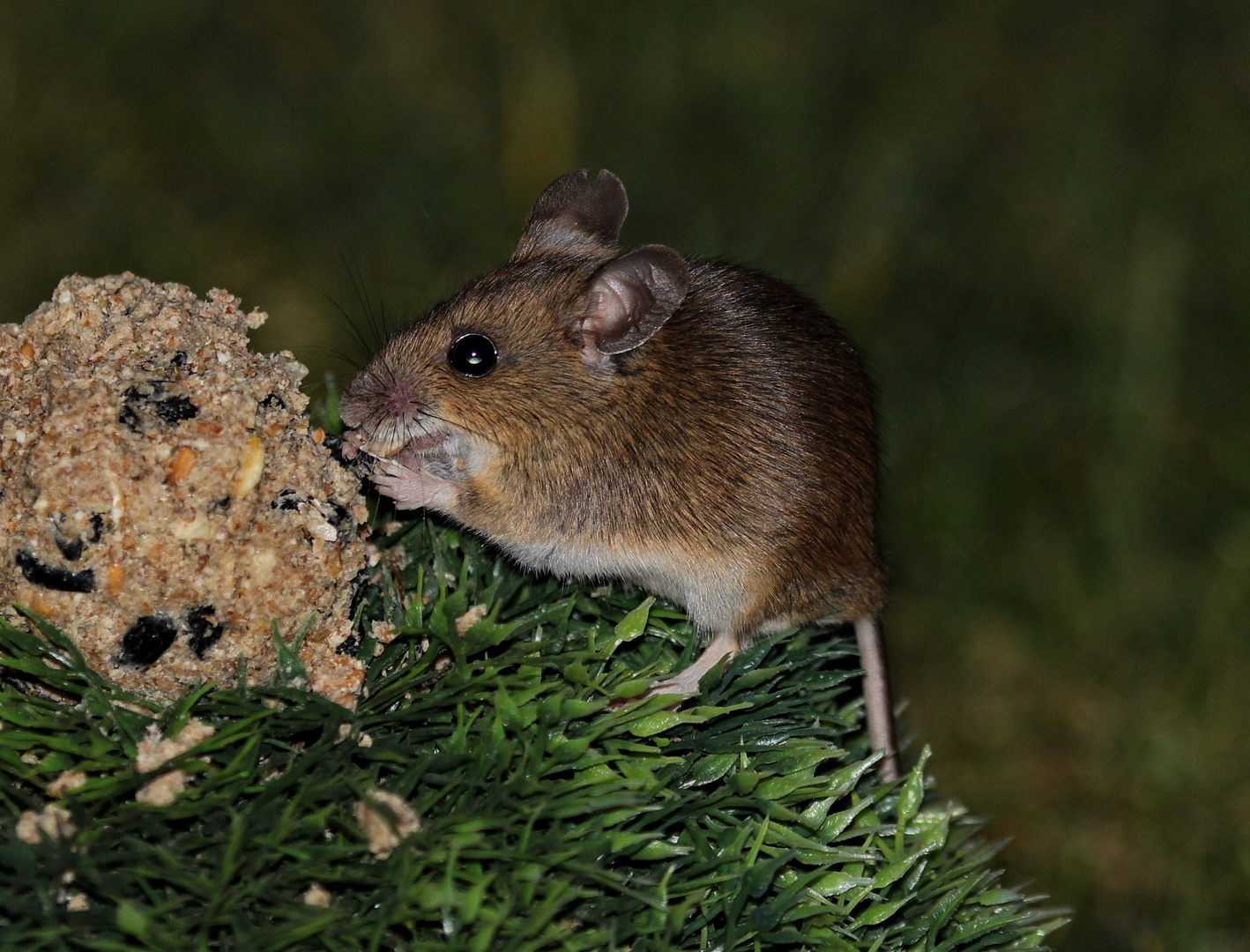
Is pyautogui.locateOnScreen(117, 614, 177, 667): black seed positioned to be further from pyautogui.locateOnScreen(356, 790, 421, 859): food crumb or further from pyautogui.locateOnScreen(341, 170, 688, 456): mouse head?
pyautogui.locateOnScreen(341, 170, 688, 456): mouse head

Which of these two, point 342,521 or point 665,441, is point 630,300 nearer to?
point 665,441

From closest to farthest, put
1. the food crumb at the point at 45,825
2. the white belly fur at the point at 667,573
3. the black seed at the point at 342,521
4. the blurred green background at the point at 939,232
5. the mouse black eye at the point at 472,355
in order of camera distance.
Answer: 1. the food crumb at the point at 45,825
2. the black seed at the point at 342,521
3. the white belly fur at the point at 667,573
4. the mouse black eye at the point at 472,355
5. the blurred green background at the point at 939,232

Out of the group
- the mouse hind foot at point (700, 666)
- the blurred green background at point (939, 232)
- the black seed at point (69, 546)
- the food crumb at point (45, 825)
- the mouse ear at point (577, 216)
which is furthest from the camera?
the blurred green background at point (939, 232)

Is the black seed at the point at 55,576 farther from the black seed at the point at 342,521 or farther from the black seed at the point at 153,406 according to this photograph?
the black seed at the point at 342,521

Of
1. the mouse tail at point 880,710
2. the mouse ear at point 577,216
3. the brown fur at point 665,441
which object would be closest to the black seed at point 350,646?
the brown fur at point 665,441

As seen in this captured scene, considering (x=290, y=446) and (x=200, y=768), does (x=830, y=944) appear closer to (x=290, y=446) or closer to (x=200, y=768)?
(x=200, y=768)

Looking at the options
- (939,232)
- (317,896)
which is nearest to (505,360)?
(317,896)
